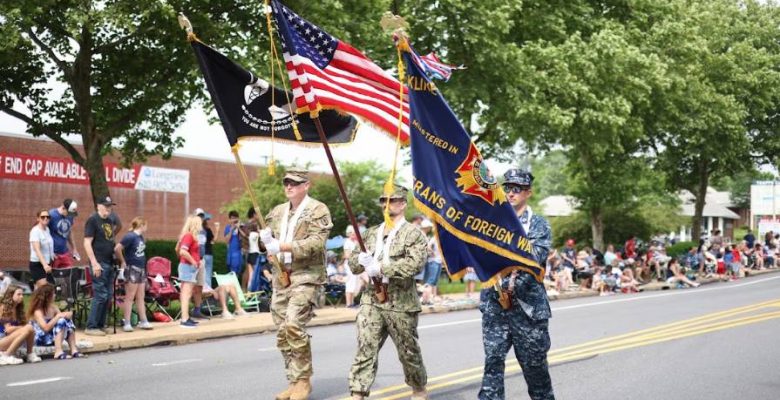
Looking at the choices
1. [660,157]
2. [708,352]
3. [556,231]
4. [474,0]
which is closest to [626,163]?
[660,157]

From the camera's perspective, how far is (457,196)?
24.7 ft

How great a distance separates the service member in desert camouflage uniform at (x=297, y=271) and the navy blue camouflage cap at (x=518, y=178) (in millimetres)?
2036

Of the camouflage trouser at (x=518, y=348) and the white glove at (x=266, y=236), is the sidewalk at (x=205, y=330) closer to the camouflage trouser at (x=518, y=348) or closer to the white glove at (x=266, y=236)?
the white glove at (x=266, y=236)

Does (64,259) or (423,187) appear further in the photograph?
(64,259)

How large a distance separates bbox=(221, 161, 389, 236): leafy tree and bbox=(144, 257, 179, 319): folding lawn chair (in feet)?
61.1

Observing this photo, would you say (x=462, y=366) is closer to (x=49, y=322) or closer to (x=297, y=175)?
(x=297, y=175)

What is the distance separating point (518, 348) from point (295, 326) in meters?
2.21

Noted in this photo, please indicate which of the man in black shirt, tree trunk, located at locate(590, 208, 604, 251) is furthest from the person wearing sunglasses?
tree trunk, located at locate(590, 208, 604, 251)

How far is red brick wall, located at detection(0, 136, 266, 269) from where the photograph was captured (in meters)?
35.5

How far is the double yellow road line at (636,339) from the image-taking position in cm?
1030

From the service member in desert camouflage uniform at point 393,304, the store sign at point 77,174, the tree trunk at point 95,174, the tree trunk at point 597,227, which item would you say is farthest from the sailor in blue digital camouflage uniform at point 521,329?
the tree trunk at point 597,227

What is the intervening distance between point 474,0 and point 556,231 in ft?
95.0

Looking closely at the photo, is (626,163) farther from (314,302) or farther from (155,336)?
(314,302)

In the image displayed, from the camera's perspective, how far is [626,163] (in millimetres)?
42594
